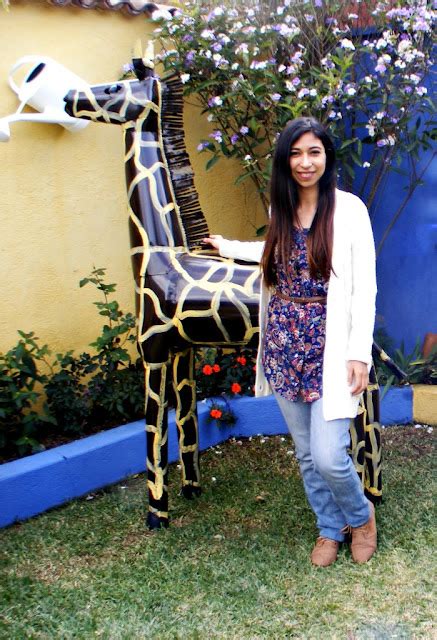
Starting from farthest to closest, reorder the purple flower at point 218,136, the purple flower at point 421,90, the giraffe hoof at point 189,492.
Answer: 1. the purple flower at point 218,136
2. the purple flower at point 421,90
3. the giraffe hoof at point 189,492

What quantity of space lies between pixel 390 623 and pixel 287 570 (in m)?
0.52

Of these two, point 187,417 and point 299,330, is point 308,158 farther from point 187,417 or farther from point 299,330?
point 187,417

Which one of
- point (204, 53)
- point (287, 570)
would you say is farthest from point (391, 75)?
point (287, 570)

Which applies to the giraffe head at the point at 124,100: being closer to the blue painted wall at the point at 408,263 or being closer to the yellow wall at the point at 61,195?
the yellow wall at the point at 61,195

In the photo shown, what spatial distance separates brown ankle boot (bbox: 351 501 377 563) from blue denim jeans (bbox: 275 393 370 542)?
0.05m

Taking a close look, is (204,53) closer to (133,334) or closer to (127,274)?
(127,274)

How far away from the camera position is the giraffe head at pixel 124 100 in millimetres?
3330

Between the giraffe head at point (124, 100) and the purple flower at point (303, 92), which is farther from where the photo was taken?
the purple flower at point (303, 92)

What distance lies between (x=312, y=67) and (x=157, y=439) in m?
2.25

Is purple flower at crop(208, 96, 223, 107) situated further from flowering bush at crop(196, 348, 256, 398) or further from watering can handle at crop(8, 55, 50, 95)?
flowering bush at crop(196, 348, 256, 398)

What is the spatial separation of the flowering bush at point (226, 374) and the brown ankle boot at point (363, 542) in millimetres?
1594

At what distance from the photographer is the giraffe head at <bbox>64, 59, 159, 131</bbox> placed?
10.9ft

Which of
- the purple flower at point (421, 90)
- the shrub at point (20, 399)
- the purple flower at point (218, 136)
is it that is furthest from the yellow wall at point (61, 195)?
the purple flower at point (421, 90)

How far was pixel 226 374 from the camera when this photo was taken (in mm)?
4777
